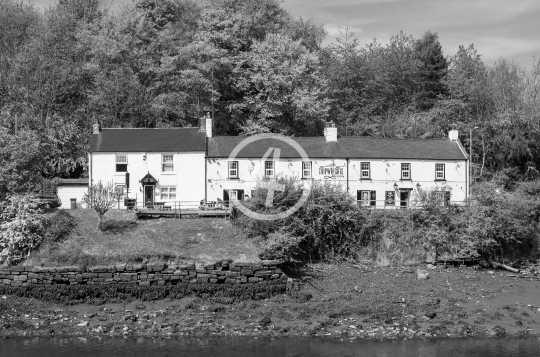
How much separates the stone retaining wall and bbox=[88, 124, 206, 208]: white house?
1288cm

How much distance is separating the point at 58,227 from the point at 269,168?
16378 millimetres

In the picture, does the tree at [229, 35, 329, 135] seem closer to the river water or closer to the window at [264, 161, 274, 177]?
the window at [264, 161, 274, 177]

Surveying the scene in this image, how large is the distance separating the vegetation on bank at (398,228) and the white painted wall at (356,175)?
4.42m

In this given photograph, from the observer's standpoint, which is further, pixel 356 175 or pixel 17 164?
pixel 356 175

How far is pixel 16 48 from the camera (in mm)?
58875

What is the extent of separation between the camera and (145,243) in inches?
1484

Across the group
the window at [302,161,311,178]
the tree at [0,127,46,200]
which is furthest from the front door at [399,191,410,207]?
the tree at [0,127,46,200]

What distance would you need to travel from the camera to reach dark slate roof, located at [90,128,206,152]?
156 ft

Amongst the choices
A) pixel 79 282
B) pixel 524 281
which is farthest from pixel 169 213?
pixel 524 281

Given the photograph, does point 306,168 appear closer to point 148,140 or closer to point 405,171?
point 405,171

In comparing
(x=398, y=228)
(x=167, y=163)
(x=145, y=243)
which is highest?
(x=167, y=163)

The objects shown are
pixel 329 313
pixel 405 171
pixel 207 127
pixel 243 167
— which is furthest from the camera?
pixel 207 127

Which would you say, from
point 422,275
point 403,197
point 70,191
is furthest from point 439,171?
point 70,191

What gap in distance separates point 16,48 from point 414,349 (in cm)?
4724
